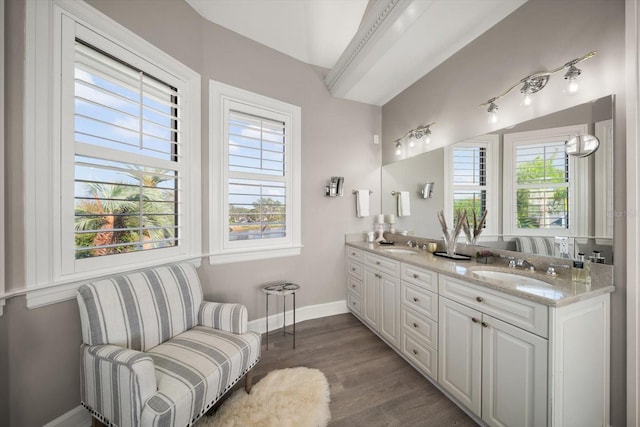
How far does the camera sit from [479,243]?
1999mm

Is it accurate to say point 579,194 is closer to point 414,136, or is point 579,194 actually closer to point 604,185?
point 604,185

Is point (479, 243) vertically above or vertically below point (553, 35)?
below

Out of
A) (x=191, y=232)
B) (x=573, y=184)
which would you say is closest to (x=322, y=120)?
(x=191, y=232)

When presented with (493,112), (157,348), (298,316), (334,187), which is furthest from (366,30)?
(298,316)

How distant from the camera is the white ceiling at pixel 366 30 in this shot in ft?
5.86

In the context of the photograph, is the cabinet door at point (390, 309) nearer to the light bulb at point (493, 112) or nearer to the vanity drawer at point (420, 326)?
the vanity drawer at point (420, 326)

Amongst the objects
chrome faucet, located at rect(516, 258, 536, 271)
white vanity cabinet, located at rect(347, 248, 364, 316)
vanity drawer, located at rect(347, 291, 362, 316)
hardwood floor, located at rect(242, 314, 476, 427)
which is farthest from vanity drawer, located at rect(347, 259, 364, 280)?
chrome faucet, located at rect(516, 258, 536, 271)

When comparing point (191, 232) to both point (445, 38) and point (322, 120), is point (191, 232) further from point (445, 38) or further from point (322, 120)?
point (445, 38)

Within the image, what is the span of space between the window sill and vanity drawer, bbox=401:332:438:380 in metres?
1.43

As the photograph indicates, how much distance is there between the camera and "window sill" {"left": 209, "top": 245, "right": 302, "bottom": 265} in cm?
228

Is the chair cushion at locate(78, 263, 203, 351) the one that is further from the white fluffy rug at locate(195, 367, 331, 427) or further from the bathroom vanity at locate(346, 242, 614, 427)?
the bathroom vanity at locate(346, 242, 614, 427)

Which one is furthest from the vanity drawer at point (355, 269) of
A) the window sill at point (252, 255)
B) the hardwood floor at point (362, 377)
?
the window sill at point (252, 255)

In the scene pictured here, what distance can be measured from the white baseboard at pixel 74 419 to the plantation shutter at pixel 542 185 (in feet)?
10.5

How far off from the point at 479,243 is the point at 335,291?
1.75m
